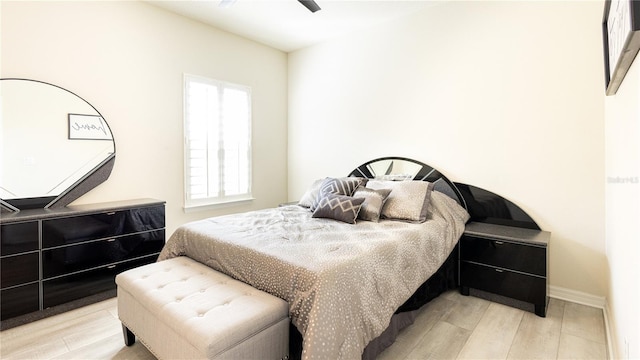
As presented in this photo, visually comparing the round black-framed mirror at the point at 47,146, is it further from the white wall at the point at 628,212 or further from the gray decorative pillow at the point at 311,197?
the white wall at the point at 628,212

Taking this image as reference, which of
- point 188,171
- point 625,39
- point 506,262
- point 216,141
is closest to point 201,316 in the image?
point 625,39

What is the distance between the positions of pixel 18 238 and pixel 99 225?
52 centimetres

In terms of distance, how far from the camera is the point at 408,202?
Answer: 2.87 metres

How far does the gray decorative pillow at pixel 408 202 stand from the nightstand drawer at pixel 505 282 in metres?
0.63

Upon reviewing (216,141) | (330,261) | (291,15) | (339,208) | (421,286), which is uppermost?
(291,15)

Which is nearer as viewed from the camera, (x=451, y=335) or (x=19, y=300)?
(x=451, y=335)

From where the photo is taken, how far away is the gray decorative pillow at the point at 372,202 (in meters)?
2.83

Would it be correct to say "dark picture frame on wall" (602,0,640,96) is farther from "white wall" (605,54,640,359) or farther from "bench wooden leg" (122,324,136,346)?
"bench wooden leg" (122,324,136,346)

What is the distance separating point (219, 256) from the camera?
83.5 inches

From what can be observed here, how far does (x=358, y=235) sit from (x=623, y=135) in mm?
1573

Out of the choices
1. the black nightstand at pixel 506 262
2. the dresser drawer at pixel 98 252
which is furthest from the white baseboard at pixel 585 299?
the dresser drawer at pixel 98 252

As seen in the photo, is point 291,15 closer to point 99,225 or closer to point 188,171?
point 188,171

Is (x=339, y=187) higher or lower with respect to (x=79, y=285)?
higher

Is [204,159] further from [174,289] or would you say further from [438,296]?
[438,296]
